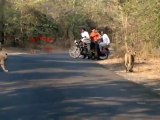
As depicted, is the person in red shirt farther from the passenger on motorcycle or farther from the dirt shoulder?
the dirt shoulder

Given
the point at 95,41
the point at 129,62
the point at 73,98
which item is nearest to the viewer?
the point at 73,98

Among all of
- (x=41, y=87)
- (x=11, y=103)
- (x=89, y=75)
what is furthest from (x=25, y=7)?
(x=11, y=103)

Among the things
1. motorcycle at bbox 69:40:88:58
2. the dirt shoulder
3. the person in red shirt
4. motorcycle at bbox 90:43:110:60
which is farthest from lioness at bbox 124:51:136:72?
the person in red shirt

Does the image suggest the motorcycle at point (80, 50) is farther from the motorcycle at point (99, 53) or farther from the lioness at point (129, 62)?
the lioness at point (129, 62)

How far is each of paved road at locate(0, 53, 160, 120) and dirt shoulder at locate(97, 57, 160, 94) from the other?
57 centimetres

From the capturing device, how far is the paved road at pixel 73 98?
1042 cm

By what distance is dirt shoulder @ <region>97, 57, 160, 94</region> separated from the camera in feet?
54.7

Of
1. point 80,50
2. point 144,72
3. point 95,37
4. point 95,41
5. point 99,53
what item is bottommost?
point 144,72

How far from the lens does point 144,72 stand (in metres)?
20.4

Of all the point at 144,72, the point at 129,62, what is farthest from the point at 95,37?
the point at 144,72

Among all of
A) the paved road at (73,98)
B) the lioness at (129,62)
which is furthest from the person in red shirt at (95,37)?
the paved road at (73,98)

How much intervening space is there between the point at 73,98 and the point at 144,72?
826 centimetres

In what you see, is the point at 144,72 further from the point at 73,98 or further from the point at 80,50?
the point at 80,50

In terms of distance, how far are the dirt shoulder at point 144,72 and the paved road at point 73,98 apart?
57 cm
